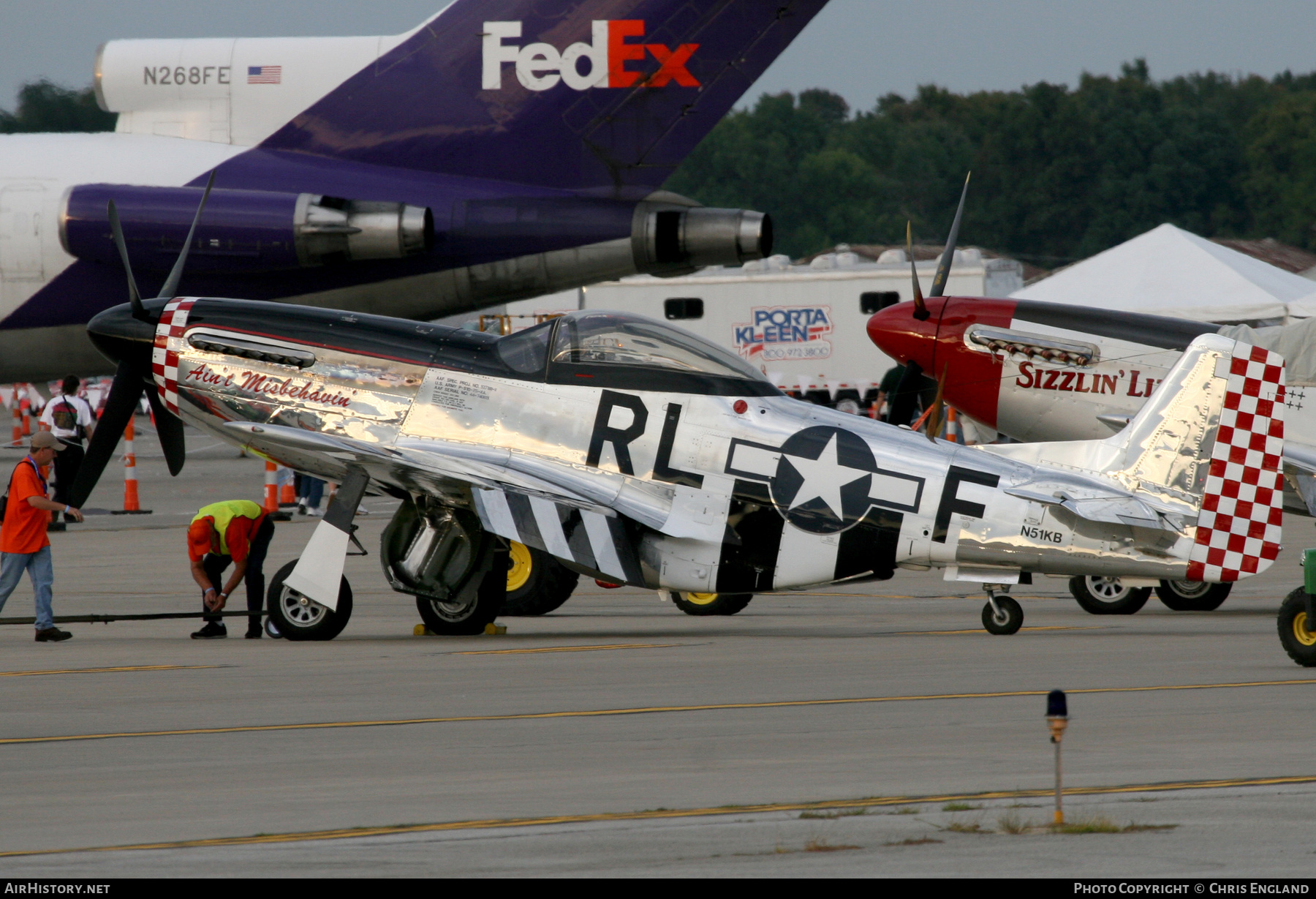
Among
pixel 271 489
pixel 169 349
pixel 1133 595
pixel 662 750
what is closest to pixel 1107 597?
pixel 1133 595

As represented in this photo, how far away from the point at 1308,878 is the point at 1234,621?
9559 millimetres

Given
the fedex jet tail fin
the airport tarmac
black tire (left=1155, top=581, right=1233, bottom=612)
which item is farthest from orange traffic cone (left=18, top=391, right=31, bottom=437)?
the fedex jet tail fin

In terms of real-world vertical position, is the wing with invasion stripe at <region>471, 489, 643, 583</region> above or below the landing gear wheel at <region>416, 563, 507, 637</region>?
above

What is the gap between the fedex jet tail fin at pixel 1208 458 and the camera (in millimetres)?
12734

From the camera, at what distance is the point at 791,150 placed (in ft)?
463

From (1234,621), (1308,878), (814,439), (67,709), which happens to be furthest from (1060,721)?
(1234,621)

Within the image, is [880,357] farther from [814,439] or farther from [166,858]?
[166,858]

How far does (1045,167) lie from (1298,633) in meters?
119

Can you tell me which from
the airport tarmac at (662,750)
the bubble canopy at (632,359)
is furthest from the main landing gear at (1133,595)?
the bubble canopy at (632,359)

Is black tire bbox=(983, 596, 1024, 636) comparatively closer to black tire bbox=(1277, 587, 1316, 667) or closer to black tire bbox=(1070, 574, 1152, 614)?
black tire bbox=(1070, 574, 1152, 614)

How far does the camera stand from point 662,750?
810 cm

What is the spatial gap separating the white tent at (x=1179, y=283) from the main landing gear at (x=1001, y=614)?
21.9m

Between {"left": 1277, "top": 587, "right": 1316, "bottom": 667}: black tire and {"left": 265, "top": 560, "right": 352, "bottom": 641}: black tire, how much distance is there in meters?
6.76

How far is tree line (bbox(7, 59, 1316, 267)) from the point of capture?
388ft
